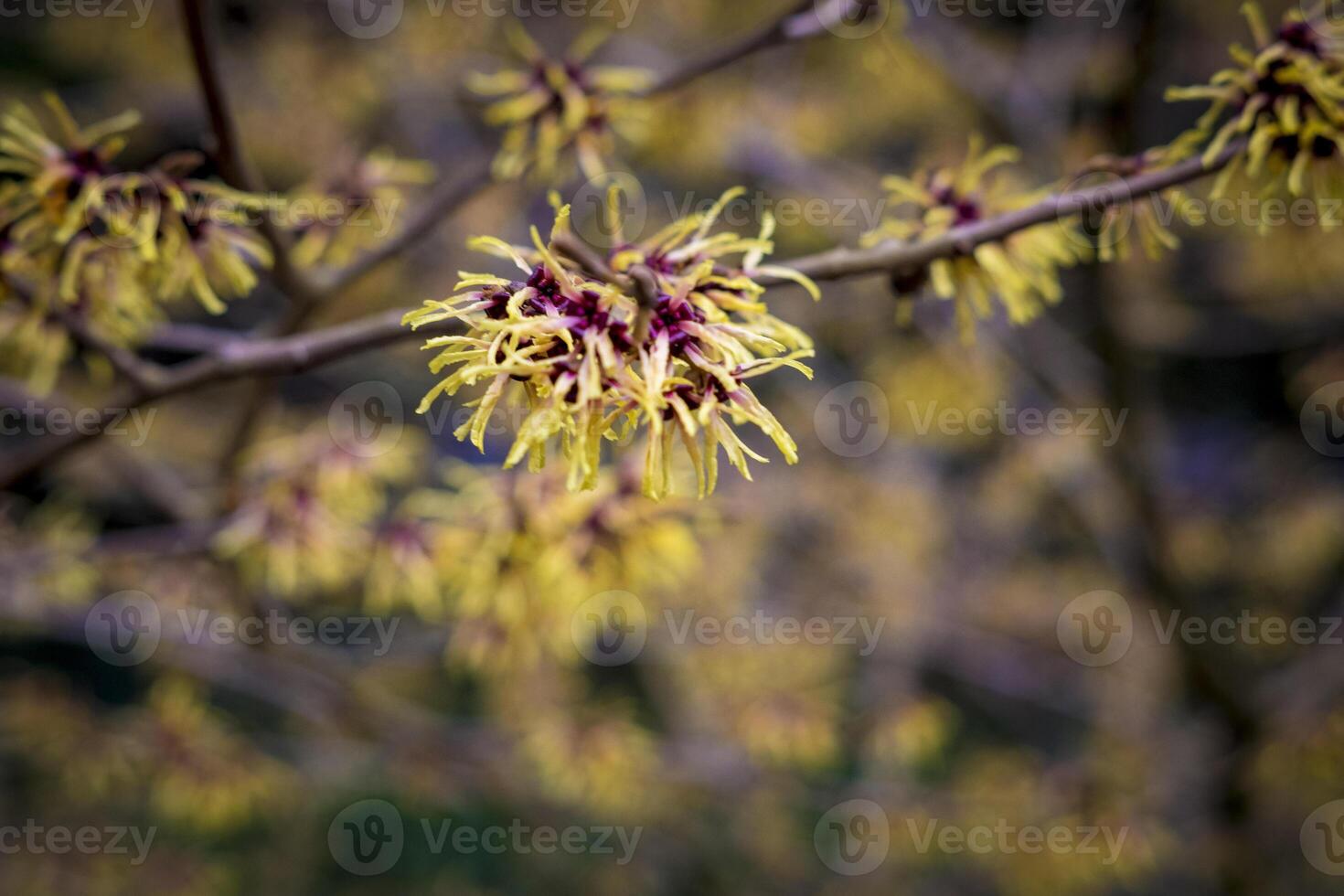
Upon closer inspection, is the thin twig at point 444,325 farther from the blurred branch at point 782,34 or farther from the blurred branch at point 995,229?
the blurred branch at point 782,34

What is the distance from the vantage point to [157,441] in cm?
238

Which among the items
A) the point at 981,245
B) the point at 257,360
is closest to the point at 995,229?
the point at 981,245

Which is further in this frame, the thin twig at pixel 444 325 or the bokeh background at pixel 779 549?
the bokeh background at pixel 779 549

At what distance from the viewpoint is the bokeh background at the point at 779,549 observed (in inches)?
57.0

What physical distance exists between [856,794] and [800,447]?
40.8 inches

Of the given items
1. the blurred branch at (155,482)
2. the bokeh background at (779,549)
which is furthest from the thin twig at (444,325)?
the blurred branch at (155,482)

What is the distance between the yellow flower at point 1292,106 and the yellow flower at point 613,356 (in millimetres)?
379

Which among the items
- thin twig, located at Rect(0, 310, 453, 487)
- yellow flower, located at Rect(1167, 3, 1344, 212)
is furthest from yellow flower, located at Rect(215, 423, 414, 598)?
yellow flower, located at Rect(1167, 3, 1344, 212)

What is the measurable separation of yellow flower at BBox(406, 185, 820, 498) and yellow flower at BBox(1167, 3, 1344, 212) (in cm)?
38

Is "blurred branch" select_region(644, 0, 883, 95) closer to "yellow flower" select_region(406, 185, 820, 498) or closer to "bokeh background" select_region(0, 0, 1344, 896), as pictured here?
"bokeh background" select_region(0, 0, 1344, 896)

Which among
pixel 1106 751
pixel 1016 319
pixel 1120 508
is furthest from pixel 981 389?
pixel 1016 319

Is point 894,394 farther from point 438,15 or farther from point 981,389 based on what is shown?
point 438,15

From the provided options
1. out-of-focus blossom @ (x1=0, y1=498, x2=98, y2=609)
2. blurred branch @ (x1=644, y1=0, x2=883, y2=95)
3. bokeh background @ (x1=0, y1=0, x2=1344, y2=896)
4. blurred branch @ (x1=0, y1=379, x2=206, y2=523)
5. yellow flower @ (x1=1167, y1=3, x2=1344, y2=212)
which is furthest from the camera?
bokeh background @ (x1=0, y1=0, x2=1344, y2=896)

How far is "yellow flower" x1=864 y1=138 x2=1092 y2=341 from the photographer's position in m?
0.65
